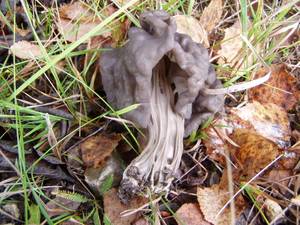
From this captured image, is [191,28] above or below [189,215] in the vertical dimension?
above

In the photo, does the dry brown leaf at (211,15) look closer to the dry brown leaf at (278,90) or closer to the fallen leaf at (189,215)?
the dry brown leaf at (278,90)

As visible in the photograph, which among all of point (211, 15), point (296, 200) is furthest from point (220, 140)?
point (211, 15)

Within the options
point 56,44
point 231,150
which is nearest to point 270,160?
point 231,150

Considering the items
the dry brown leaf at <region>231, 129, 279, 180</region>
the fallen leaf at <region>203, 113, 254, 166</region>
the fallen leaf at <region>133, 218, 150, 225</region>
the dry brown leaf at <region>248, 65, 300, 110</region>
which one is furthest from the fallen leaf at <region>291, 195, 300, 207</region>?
the fallen leaf at <region>133, 218, 150, 225</region>

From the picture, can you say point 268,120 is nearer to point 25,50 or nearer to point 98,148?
point 98,148

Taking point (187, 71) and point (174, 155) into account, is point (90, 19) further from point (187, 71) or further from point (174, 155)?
point (174, 155)

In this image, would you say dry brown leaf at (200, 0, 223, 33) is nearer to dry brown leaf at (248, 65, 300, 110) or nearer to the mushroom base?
dry brown leaf at (248, 65, 300, 110)

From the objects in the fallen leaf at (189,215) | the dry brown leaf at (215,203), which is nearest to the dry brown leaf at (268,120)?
the dry brown leaf at (215,203)
